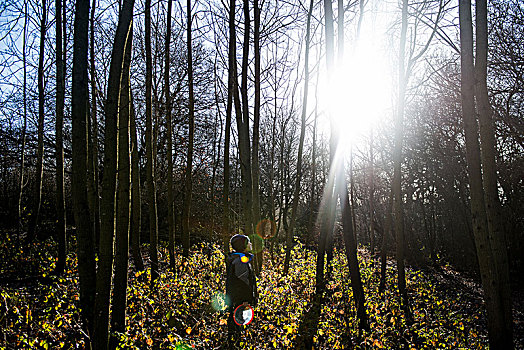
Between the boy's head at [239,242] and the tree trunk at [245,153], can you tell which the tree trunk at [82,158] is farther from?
the tree trunk at [245,153]

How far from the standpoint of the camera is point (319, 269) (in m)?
7.87

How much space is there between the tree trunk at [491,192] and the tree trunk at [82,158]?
4.93 m

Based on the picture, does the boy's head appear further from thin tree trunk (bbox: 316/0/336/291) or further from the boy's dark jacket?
thin tree trunk (bbox: 316/0/336/291)

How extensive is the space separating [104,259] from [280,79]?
10.3m

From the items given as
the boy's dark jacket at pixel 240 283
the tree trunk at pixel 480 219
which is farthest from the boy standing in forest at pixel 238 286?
the tree trunk at pixel 480 219

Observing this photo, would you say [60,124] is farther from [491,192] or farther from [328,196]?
[491,192]

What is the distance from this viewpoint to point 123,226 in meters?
4.26

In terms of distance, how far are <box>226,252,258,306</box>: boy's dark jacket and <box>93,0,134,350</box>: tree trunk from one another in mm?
1704

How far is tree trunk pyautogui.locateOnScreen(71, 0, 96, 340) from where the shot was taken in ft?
10.6

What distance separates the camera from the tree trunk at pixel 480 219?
4.54 metres

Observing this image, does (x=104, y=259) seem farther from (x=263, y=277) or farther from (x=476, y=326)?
(x=476, y=326)

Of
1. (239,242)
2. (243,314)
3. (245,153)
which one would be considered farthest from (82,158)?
(245,153)

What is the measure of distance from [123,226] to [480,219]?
185 inches

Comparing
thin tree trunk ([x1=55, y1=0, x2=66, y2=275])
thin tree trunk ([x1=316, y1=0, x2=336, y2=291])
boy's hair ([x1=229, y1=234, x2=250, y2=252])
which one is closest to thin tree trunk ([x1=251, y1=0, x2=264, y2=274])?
thin tree trunk ([x1=316, y1=0, x2=336, y2=291])
